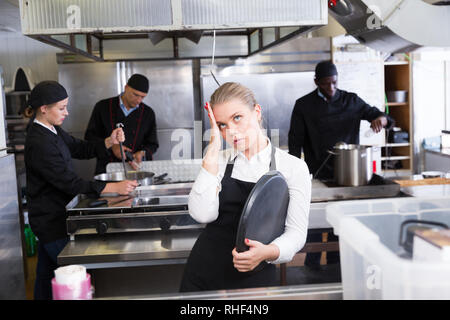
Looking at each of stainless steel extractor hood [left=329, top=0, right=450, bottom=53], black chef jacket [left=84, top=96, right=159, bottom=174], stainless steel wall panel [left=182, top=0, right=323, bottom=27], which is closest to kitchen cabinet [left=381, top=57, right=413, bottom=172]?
black chef jacket [left=84, top=96, right=159, bottom=174]

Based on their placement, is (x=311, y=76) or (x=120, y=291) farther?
(x=311, y=76)

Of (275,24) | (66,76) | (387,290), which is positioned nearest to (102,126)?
(66,76)

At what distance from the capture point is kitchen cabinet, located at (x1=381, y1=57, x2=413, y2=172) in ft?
17.3

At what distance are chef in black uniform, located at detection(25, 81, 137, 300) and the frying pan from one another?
1.20m

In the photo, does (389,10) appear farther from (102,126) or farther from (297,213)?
(102,126)

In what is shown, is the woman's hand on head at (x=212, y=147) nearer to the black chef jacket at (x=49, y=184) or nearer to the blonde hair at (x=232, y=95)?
the blonde hair at (x=232, y=95)

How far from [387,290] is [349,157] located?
74.1 inches

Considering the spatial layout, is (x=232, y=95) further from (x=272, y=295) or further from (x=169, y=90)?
(x=169, y=90)

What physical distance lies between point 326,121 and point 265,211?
2191 millimetres

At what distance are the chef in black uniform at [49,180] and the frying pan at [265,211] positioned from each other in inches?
47.1

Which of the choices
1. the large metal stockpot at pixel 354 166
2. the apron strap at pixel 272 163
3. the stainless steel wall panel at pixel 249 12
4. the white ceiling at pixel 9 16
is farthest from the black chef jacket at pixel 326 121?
the white ceiling at pixel 9 16

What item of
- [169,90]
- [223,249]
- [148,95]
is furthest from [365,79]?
[223,249]

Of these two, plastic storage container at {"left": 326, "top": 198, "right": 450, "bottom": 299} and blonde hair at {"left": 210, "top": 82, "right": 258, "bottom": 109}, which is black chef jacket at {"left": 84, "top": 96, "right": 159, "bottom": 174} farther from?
plastic storage container at {"left": 326, "top": 198, "right": 450, "bottom": 299}

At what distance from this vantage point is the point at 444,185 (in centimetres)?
287
